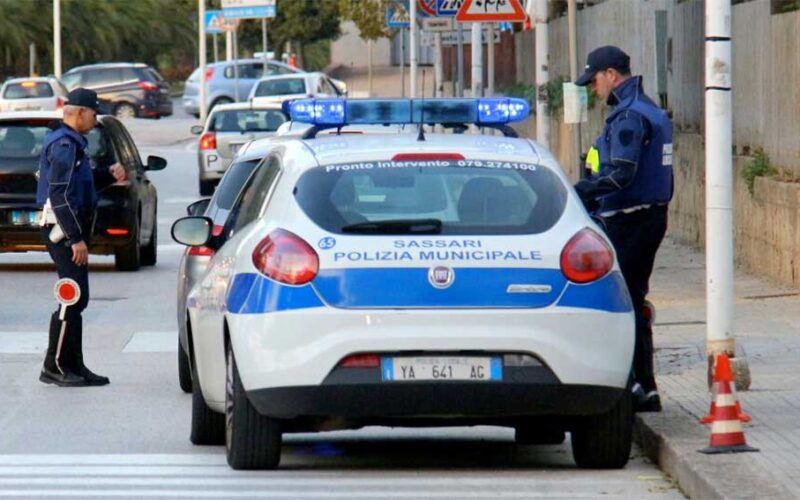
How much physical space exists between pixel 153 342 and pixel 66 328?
2.37 meters

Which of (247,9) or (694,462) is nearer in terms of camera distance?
(694,462)

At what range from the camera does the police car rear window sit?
8906 millimetres

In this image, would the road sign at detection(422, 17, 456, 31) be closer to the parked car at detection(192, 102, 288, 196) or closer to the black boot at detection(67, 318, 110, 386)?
the parked car at detection(192, 102, 288, 196)

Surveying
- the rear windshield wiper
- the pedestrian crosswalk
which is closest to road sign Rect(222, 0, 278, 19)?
the pedestrian crosswalk

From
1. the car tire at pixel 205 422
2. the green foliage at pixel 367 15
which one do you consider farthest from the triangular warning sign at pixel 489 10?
the green foliage at pixel 367 15

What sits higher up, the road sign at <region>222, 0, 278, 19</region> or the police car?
the road sign at <region>222, 0, 278, 19</region>

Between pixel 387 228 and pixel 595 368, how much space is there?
107 cm

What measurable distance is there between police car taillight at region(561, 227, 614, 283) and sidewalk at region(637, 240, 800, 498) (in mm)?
893

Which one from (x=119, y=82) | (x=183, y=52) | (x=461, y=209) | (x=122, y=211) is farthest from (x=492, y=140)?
(x=183, y=52)

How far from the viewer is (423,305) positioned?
869cm

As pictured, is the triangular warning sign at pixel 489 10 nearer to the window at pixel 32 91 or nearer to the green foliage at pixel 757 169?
the green foliage at pixel 757 169

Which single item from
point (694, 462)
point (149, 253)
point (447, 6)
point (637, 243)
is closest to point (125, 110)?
point (447, 6)

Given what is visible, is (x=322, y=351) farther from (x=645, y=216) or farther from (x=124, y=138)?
(x=124, y=138)

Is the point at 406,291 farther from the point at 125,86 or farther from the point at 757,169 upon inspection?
the point at 125,86
